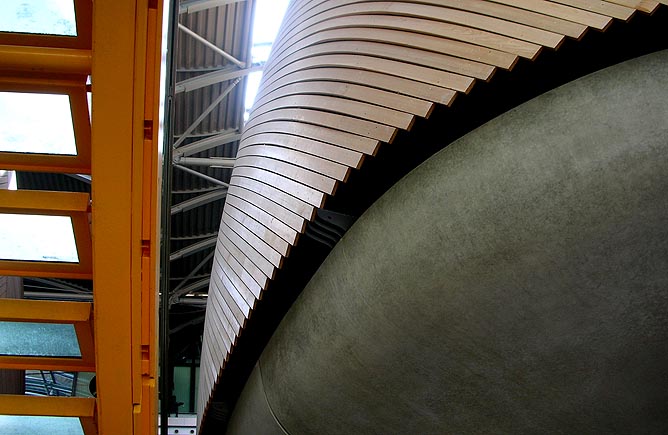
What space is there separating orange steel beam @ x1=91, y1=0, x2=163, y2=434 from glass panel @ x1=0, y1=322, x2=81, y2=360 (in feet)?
1.97

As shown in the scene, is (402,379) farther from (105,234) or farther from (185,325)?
(185,325)

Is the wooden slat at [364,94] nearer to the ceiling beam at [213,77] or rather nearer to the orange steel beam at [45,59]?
the orange steel beam at [45,59]

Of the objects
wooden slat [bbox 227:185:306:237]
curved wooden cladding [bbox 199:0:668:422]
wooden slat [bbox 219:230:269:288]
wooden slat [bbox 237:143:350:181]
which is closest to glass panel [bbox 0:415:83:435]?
curved wooden cladding [bbox 199:0:668:422]

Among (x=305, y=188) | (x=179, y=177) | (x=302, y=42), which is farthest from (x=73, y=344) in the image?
(x=179, y=177)

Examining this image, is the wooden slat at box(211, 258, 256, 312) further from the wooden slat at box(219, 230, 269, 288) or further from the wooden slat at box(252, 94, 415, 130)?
the wooden slat at box(252, 94, 415, 130)

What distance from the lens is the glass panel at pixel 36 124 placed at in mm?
3811

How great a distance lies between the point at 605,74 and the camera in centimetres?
356

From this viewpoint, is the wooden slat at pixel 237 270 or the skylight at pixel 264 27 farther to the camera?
the skylight at pixel 264 27

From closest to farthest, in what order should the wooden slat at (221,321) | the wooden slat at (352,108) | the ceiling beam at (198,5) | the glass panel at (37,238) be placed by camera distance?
the wooden slat at (352,108) → the glass panel at (37,238) → the wooden slat at (221,321) → the ceiling beam at (198,5)

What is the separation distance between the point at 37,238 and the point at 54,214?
425mm

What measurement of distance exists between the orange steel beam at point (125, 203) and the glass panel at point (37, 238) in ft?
1.50

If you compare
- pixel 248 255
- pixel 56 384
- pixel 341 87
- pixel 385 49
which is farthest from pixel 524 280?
pixel 56 384

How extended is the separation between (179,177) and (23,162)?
13306 millimetres

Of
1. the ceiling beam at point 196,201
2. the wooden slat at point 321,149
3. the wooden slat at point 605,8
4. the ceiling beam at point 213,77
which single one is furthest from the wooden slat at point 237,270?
the ceiling beam at point 196,201
